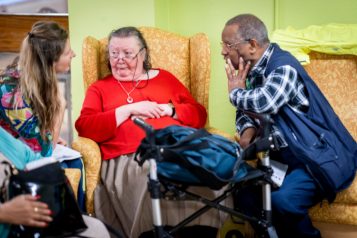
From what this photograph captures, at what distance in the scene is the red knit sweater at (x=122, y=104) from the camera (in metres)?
1.77

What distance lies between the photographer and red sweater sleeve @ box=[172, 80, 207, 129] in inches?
75.0

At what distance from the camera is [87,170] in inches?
66.7

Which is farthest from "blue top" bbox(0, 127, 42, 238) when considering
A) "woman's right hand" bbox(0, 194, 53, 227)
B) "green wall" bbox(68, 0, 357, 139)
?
"green wall" bbox(68, 0, 357, 139)

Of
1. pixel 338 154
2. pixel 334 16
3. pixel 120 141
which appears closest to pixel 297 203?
pixel 338 154

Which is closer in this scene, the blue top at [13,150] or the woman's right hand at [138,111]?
the blue top at [13,150]

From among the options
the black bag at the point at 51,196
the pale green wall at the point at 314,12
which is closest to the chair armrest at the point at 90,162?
the black bag at the point at 51,196

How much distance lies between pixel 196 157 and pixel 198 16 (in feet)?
5.37

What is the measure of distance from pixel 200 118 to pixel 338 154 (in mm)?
805

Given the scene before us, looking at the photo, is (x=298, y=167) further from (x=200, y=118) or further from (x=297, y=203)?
(x=200, y=118)

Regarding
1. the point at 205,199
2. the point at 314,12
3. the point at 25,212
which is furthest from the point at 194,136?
the point at 314,12

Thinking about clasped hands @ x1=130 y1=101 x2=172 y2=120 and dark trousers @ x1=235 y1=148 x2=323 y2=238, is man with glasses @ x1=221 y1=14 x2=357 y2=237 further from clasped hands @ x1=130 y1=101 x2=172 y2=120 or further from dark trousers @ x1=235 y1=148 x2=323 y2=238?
clasped hands @ x1=130 y1=101 x2=172 y2=120

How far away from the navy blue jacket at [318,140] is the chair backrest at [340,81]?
580mm

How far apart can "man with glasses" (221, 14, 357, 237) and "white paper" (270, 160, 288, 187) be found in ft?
0.10

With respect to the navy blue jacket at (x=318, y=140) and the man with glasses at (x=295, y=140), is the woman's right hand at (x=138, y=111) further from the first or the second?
the navy blue jacket at (x=318, y=140)
